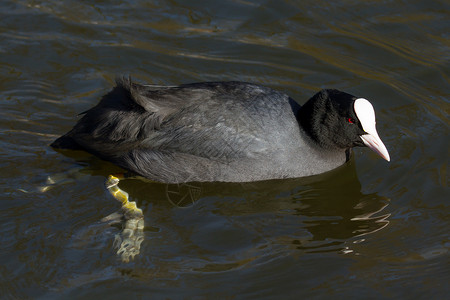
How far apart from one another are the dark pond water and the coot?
9.4 inches

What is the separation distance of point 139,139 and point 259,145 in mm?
935

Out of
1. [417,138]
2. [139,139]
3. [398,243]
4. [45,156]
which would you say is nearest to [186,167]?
[139,139]

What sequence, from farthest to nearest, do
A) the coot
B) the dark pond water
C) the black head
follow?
1. the black head
2. the coot
3. the dark pond water

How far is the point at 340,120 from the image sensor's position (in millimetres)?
5375

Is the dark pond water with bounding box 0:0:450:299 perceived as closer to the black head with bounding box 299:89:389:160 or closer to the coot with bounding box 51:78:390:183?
the coot with bounding box 51:78:390:183

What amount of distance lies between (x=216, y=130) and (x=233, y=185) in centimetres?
55

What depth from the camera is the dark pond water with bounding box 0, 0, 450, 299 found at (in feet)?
14.4

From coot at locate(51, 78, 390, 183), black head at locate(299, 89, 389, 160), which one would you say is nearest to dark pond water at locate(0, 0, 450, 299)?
coot at locate(51, 78, 390, 183)

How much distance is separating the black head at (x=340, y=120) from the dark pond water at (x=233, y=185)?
38 centimetres

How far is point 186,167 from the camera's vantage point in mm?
5223

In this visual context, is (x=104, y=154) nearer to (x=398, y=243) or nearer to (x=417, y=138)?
(x=398, y=243)

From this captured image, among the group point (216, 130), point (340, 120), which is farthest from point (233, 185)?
point (340, 120)

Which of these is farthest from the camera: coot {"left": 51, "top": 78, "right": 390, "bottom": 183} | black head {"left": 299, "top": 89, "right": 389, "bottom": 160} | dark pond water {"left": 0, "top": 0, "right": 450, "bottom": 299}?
black head {"left": 299, "top": 89, "right": 389, "bottom": 160}

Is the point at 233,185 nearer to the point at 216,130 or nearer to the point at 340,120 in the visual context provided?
the point at 216,130
